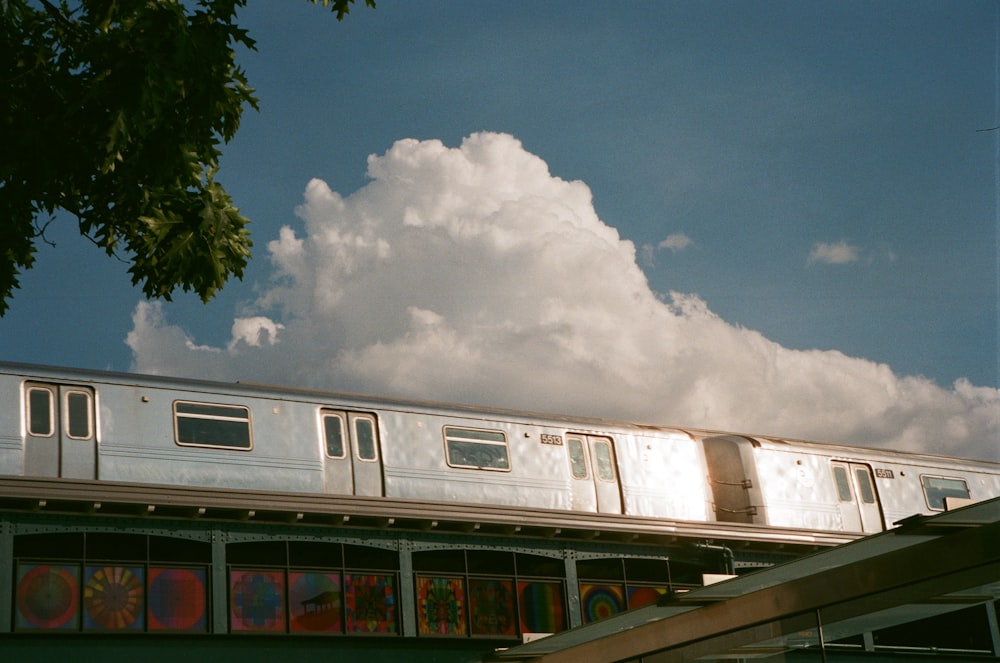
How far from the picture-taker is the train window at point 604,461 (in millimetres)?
24047

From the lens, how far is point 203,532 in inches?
760

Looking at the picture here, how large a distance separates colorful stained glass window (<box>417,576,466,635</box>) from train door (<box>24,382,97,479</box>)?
5.90m

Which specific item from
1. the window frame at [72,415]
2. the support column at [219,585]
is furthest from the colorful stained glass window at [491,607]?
the window frame at [72,415]

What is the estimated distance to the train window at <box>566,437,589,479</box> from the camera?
77.8 ft

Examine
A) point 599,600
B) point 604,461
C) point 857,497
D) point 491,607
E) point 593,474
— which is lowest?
point 491,607

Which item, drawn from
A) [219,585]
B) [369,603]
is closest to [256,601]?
[219,585]

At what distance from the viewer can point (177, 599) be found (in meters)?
18.8

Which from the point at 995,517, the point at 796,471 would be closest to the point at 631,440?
the point at 796,471

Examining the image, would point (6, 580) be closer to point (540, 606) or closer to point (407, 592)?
point (407, 592)

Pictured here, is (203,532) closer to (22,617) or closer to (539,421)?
(22,617)

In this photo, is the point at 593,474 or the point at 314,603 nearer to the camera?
the point at 314,603

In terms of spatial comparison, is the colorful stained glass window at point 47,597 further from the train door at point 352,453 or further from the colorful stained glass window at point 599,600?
the colorful stained glass window at point 599,600

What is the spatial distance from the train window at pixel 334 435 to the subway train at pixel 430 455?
22 mm

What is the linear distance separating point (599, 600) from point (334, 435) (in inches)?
238
